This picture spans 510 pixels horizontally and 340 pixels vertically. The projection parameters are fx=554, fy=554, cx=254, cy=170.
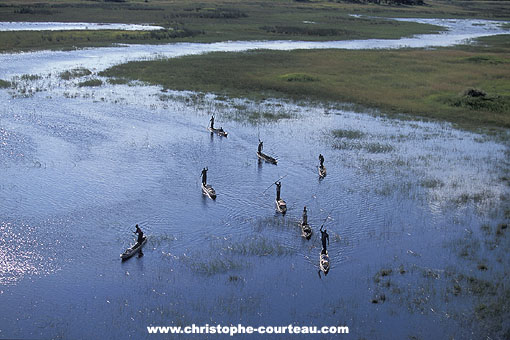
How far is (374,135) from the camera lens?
1886 inches

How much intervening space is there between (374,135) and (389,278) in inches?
942

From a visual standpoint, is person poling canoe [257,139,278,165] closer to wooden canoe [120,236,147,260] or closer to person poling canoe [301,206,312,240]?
person poling canoe [301,206,312,240]

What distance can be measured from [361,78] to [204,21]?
69.5 metres

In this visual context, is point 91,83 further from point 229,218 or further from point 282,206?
point 282,206

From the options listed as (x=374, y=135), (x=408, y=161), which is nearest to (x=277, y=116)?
(x=374, y=135)

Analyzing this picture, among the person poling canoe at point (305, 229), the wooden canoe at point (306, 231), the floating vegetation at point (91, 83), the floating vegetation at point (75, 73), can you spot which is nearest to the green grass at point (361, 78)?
the floating vegetation at point (75, 73)

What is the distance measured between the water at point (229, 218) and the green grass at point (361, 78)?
7.83 metres

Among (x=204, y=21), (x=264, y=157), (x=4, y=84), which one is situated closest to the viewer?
(x=264, y=157)

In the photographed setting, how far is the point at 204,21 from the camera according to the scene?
132m

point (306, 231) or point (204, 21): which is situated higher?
point (204, 21)

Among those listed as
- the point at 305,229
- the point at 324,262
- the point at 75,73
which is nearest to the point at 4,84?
the point at 75,73

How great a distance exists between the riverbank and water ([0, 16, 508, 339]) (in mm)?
46515

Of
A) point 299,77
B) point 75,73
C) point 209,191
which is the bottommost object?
point 209,191

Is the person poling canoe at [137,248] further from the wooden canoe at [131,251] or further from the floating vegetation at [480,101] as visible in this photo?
the floating vegetation at [480,101]
